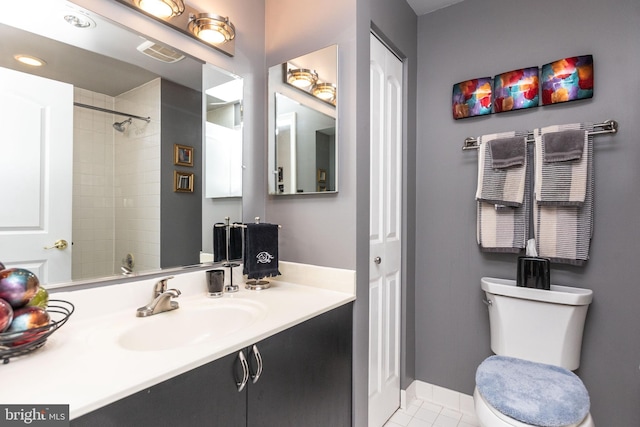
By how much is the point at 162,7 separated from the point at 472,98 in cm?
162

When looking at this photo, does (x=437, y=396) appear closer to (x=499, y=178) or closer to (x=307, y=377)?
(x=307, y=377)

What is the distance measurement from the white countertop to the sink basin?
0.4 inches

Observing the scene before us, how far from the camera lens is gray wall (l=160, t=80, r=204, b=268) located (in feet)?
4.27

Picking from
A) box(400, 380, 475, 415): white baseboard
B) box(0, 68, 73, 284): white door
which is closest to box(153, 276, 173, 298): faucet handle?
box(0, 68, 73, 284): white door

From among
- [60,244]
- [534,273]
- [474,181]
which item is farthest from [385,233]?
[60,244]

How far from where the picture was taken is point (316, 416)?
118 cm

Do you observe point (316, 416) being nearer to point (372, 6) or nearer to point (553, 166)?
point (553, 166)

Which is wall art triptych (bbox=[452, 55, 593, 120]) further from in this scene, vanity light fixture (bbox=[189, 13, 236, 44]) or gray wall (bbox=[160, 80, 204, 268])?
gray wall (bbox=[160, 80, 204, 268])

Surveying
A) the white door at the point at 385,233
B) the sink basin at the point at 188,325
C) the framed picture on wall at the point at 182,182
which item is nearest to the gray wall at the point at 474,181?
the white door at the point at 385,233

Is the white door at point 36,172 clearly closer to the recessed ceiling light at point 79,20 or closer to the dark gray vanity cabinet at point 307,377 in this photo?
the recessed ceiling light at point 79,20

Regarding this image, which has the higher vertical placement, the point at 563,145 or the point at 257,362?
the point at 563,145

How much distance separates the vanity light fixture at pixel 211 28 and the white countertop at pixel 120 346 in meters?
1.04

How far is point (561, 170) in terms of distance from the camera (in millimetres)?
1512

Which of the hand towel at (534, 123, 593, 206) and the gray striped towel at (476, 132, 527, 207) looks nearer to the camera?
the hand towel at (534, 123, 593, 206)
